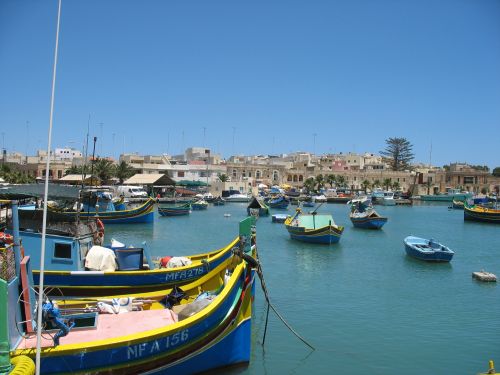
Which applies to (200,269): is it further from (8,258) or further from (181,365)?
(8,258)

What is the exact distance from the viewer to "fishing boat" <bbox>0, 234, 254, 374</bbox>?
883 centimetres

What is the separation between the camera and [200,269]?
49.7ft

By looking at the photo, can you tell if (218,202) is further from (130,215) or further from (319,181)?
(130,215)

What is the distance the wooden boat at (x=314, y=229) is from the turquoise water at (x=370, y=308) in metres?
0.73

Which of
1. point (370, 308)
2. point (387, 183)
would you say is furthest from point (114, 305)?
point (387, 183)

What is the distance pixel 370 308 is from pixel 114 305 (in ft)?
31.9

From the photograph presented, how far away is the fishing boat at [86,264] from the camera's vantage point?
1327 cm

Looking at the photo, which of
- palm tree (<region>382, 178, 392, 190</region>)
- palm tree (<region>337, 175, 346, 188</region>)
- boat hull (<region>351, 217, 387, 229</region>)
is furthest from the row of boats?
palm tree (<region>382, 178, 392, 190</region>)

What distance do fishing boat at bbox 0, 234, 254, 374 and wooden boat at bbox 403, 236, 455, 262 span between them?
18.0 metres

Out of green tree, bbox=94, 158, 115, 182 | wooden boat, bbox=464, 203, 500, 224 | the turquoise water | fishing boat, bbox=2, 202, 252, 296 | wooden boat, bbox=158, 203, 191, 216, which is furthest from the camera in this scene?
green tree, bbox=94, 158, 115, 182

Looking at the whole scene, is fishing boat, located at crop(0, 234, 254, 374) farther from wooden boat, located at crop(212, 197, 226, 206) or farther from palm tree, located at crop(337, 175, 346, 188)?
palm tree, located at crop(337, 175, 346, 188)

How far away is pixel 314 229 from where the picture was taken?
33.3m

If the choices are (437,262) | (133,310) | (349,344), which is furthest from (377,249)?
(133,310)

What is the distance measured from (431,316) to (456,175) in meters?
110
